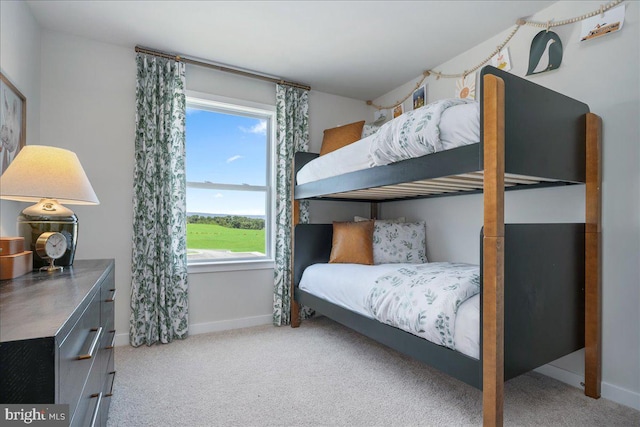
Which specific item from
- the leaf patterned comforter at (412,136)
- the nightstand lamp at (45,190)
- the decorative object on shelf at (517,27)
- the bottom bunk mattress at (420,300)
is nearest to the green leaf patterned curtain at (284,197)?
the bottom bunk mattress at (420,300)

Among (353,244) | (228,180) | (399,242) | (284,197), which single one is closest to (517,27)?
(399,242)

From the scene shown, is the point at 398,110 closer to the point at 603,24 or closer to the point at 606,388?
the point at 603,24

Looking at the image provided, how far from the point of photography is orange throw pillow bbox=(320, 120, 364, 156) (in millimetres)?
3057

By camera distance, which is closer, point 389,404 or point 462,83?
point 389,404

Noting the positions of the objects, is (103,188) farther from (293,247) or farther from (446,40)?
(446,40)

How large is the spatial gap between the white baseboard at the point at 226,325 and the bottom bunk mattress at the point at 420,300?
100 cm

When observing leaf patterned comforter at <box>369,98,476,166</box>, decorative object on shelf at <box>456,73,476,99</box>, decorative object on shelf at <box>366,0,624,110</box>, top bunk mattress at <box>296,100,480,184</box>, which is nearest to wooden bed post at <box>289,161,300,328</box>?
top bunk mattress at <box>296,100,480,184</box>

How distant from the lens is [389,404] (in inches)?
69.4

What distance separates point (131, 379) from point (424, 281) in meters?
1.89

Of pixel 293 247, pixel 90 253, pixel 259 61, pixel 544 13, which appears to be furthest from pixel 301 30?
pixel 90 253

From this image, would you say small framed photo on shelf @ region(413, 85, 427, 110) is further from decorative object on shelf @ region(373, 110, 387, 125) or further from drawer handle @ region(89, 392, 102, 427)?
drawer handle @ region(89, 392, 102, 427)

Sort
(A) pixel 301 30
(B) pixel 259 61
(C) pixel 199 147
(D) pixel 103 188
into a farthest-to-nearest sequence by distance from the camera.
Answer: (C) pixel 199 147 < (B) pixel 259 61 < (D) pixel 103 188 < (A) pixel 301 30

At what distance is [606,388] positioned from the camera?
6.03ft

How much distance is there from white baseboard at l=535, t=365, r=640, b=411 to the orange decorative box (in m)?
2.87
